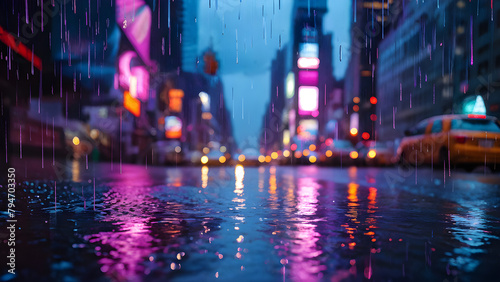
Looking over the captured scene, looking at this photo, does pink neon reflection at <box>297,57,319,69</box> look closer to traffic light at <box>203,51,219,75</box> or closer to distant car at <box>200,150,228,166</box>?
distant car at <box>200,150,228,166</box>

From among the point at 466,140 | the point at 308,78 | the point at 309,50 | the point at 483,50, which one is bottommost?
the point at 466,140

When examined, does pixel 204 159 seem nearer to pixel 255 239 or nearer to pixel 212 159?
pixel 212 159

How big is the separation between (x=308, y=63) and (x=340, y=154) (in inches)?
4326

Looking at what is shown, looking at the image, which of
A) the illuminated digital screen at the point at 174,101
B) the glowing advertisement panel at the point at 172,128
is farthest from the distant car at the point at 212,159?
the illuminated digital screen at the point at 174,101

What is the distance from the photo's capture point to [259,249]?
3.62m

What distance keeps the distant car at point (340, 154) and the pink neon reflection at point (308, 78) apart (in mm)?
102354

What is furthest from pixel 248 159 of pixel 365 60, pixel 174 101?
pixel 365 60

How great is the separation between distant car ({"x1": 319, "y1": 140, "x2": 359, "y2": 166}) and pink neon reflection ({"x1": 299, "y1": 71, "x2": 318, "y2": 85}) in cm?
10235

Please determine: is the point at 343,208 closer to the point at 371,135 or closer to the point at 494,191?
the point at 494,191

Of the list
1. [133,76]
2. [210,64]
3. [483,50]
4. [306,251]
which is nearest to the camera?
[306,251]

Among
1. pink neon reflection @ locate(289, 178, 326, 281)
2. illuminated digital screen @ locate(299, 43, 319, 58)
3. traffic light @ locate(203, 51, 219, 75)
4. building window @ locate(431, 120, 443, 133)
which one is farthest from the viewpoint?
illuminated digital screen @ locate(299, 43, 319, 58)

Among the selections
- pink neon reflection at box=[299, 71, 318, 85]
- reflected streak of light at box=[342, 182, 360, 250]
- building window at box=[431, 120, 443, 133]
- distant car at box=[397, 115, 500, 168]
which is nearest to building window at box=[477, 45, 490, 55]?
building window at box=[431, 120, 443, 133]

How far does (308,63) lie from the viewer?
451 ft

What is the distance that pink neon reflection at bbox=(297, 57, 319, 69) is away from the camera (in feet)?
449
